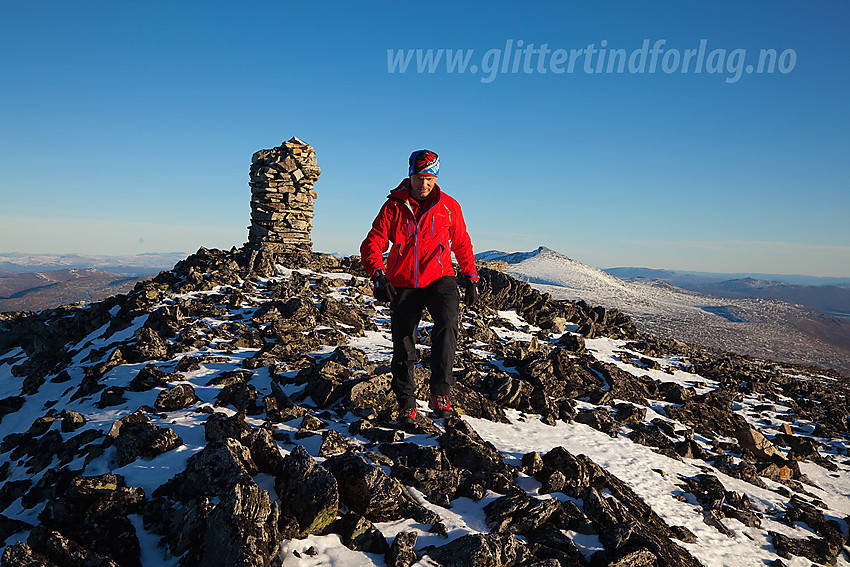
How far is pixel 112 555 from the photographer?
352 cm

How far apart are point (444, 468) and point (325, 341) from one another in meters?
7.27

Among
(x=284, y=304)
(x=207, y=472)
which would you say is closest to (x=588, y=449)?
(x=207, y=472)

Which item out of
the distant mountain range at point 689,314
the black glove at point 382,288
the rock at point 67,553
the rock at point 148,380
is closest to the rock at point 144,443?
the rock at point 67,553

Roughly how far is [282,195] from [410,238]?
1621 cm

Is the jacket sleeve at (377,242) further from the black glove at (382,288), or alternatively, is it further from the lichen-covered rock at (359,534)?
the lichen-covered rock at (359,534)

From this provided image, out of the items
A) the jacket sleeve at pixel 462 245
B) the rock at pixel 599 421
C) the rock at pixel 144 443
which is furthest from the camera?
the rock at pixel 599 421

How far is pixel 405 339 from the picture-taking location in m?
6.81

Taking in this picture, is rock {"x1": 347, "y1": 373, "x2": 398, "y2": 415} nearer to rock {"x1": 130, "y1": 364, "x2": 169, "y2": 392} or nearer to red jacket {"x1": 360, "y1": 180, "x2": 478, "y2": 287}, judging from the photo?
red jacket {"x1": 360, "y1": 180, "x2": 478, "y2": 287}

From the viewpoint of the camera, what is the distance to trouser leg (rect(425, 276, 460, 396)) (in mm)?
6609

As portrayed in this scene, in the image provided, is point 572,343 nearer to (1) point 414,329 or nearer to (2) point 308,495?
(1) point 414,329

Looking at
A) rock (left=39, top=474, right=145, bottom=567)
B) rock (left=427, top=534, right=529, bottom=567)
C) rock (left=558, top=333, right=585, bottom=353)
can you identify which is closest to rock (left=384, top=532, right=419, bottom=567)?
rock (left=427, top=534, right=529, bottom=567)

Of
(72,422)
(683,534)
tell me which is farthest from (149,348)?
(683,534)

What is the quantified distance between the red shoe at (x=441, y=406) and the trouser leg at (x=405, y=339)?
1.53ft

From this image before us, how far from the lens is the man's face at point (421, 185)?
6.58 meters
